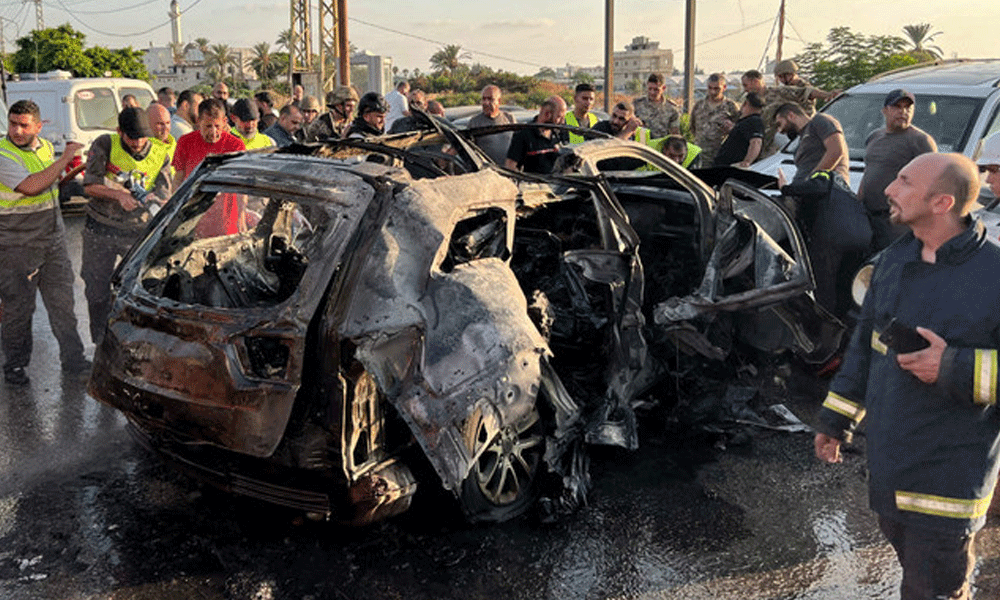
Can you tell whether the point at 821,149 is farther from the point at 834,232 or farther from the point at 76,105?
the point at 76,105

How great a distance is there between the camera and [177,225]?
14.3ft

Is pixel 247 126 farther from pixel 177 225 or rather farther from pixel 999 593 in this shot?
pixel 999 593

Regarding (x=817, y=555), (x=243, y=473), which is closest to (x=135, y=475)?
(x=243, y=473)

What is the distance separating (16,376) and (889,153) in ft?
21.6

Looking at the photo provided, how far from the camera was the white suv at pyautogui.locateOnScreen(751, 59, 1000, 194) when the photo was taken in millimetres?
7402

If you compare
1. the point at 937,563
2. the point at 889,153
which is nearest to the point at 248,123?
the point at 889,153

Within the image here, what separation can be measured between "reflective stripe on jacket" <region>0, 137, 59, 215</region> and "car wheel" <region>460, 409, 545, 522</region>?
3929 millimetres

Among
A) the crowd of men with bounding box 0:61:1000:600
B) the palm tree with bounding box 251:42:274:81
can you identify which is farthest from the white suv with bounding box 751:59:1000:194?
the palm tree with bounding box 251:42:274:81

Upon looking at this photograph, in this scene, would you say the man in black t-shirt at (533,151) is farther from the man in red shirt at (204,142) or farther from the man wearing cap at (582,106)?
the man in red shirt at (204,142)

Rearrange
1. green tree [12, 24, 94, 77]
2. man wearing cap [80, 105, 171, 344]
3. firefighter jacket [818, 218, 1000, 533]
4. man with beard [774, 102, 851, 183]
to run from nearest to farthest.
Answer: firefighter jacket [818, 218, 1000, 533] → man wearing cap [80, 105, 171, 344] → man with beard [774, 102, 851, 183] → green tree [12, 24, 94, 77]

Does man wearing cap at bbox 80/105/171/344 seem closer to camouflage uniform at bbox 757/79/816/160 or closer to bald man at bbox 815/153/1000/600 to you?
bald man at bbox 815/153/1000/600

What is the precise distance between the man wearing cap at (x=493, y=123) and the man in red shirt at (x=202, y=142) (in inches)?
86.8

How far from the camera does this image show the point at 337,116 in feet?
Answer: 28.5

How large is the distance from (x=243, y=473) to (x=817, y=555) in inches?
99.5
